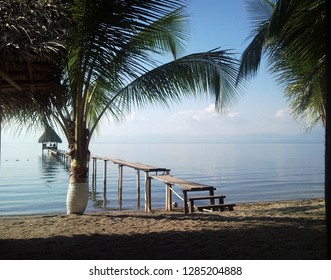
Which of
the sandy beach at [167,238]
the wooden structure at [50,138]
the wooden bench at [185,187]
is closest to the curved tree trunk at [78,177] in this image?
the sandy beach at [167,238]

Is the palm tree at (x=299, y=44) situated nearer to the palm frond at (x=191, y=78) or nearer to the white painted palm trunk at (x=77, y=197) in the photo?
the palm frond at (x=191, y=78)

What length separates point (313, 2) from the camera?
5.64 m

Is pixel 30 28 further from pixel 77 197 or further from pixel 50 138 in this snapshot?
pixel 50 138

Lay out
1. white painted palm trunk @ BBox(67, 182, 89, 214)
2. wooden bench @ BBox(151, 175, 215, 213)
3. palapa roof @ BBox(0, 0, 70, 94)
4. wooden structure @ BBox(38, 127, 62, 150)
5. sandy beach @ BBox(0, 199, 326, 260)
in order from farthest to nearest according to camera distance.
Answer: wooden structure @ BBox(38, 127, 62, 150) → wooden bench @ BBox(151, 175, 215, 213) → white painted palm trunk @ BBox(67, 182, 89, 214) → palapa roof @ BBox(0, 0, 70, 94) → sandy beach @ BBox(0, 199, 326, 260)

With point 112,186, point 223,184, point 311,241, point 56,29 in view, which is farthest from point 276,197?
point 56,29

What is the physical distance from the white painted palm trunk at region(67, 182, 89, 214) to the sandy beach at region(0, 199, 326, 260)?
1.59ft

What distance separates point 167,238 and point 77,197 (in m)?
2.85

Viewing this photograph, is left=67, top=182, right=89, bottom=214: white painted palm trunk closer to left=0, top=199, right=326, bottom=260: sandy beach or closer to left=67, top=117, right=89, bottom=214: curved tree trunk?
left=67, top=117, right=89, bottom=214: curved tree trunk

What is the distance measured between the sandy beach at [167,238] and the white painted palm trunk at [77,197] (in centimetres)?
48

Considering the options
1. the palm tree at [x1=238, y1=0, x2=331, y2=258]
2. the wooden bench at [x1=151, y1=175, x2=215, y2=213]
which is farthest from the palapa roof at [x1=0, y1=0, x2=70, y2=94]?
the wooden bench at [x1=151, y1=175, x2=215, y2=213]

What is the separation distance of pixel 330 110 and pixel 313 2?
3527 millimetres

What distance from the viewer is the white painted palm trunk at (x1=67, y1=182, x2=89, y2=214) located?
6852mm
